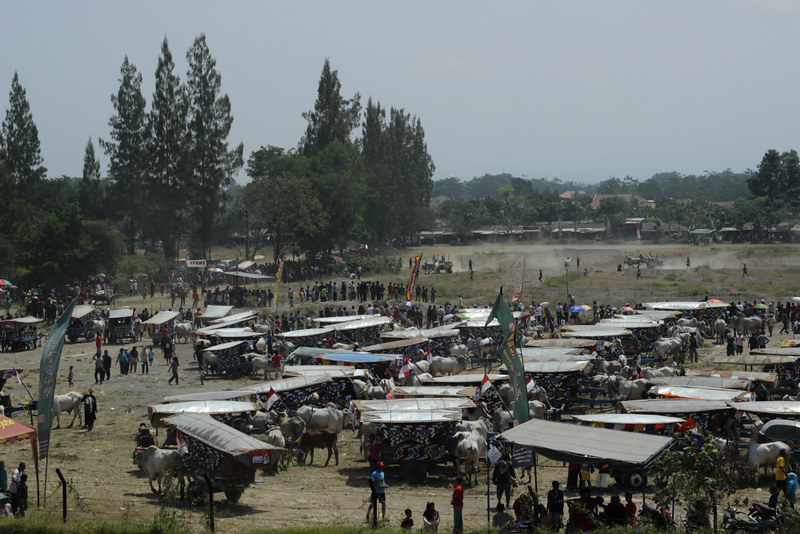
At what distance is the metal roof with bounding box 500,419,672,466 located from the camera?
14.5 meters

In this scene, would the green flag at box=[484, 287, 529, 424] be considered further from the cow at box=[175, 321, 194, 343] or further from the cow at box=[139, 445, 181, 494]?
the cow at box=[175, 321, 194, 343]

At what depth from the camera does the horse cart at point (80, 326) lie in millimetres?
43103

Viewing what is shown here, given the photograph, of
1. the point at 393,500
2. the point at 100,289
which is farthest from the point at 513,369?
the point at 100,289

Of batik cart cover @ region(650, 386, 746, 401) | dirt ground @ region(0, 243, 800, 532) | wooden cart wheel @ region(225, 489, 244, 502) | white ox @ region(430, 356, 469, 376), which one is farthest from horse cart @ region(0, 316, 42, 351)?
batik cart cover @ region(650, 386, 746, 401)

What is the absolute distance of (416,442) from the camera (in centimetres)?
1834

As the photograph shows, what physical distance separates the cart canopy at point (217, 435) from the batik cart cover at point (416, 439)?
2923 millimetres

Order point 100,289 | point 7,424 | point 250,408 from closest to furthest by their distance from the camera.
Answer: point 7,424 → point 250,408 → point 100,289

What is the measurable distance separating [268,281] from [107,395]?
37.7m

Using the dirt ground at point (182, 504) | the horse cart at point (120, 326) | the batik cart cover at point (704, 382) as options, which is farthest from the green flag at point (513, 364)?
the horse cart at point (120, 326)

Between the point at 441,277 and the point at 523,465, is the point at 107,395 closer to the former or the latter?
the point at 523,465

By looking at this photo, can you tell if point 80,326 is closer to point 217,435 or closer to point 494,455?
point 217,435

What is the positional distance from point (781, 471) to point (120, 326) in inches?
1355

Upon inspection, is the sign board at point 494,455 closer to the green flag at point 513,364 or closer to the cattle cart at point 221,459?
the green flag at point 513,364

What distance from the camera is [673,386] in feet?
76.7
